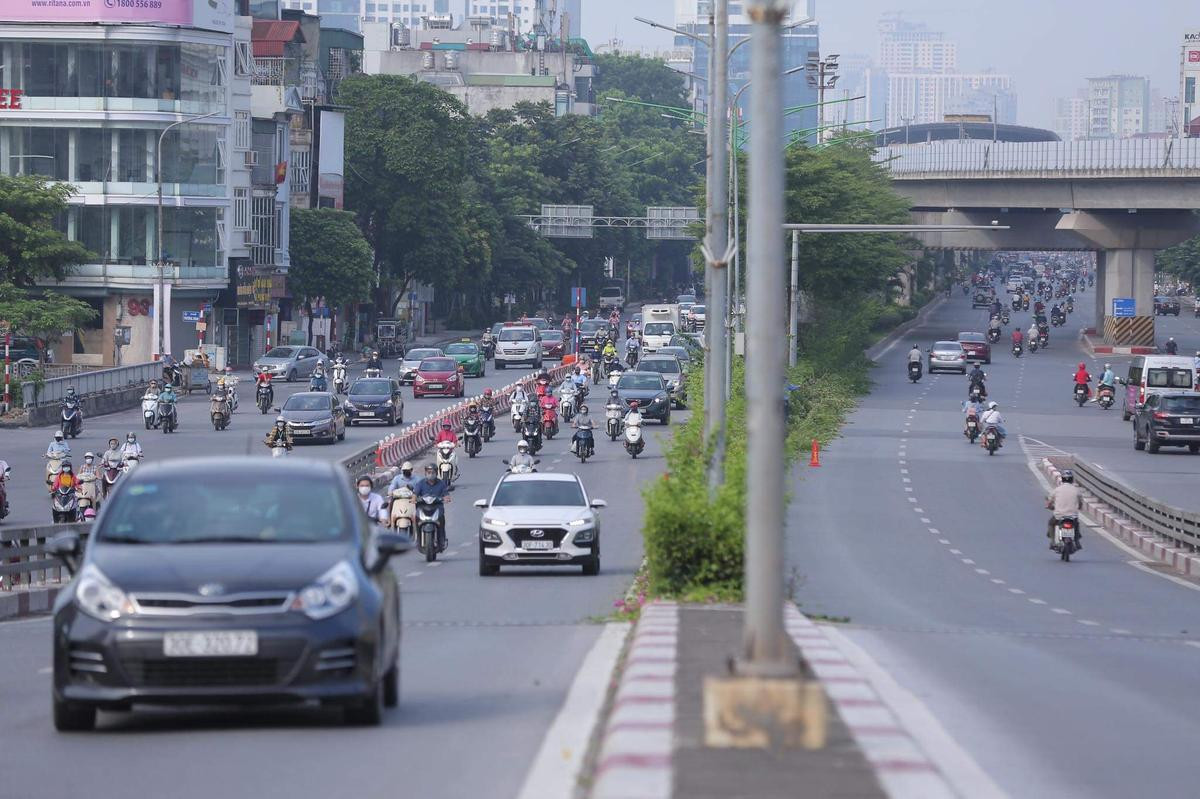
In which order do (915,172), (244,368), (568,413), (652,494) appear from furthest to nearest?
→ (915,172) < (244,368) < (568,413) < (652,494)

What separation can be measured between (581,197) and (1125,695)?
117m

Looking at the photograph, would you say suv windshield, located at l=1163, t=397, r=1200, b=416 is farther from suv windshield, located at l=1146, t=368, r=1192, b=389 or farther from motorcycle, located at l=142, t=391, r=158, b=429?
motorcycle, located at l=142, t=391, r=158, b=429

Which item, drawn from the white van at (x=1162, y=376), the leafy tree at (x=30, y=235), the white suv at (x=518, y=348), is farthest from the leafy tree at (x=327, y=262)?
the white van at (x=1162, y=376)

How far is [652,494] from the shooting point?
18234 mm

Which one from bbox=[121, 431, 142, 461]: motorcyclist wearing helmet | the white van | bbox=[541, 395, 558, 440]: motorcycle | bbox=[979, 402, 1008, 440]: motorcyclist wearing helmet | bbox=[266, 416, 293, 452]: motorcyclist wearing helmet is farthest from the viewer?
the white van

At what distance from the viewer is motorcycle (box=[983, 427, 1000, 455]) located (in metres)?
51.4

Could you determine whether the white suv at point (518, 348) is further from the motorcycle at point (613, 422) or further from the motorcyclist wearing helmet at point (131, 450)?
the motorcyclist wearing helmet at point (131, 450)

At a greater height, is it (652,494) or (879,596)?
(652,494)

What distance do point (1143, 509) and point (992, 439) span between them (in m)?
15.1

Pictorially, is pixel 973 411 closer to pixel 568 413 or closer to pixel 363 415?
pixel 568 413

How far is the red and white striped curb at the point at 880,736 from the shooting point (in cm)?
833

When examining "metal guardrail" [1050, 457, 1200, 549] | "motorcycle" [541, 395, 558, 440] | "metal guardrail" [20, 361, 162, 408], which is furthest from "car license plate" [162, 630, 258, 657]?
"metal guardrail" [20, 361, 162, 408]

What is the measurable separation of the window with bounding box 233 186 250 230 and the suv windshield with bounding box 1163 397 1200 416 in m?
43.1

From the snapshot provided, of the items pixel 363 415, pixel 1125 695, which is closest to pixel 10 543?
pixel 1125 695
